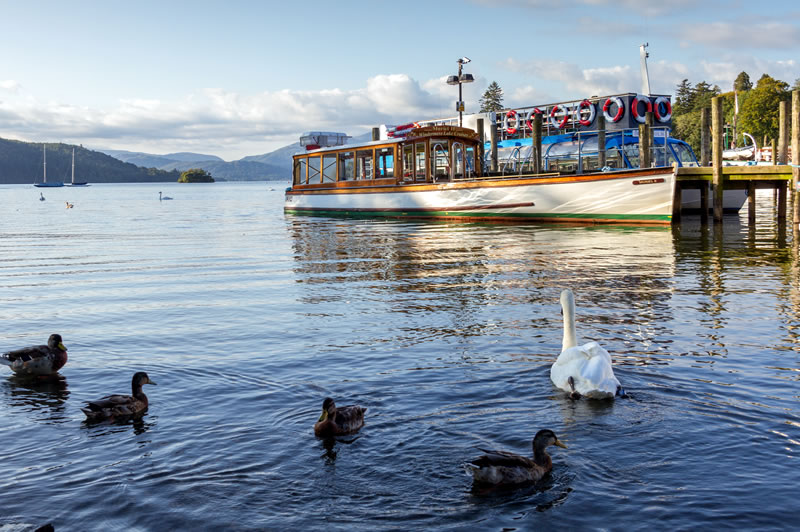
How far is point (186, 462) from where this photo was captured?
6.54m

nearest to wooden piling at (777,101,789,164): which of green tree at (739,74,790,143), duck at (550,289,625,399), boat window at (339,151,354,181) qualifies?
boat window at (339,151,354,181)

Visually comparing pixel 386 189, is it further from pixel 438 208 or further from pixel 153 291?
pixel 153 291

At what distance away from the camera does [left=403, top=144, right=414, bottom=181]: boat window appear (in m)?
40.9

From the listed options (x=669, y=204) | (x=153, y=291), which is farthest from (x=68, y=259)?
(x=669, y=204)

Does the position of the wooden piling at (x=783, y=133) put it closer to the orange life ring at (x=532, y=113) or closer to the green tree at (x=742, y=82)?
the orange life ring at (x=532, y=113)

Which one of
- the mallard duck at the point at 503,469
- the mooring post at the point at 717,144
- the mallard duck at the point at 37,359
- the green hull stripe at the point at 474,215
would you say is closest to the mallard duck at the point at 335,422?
the mallard duck at the point at 503,469

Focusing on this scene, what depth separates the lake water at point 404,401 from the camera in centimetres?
566

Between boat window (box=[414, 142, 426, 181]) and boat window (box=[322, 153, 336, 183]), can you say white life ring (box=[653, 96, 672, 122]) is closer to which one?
boat window (box=[414, 142, 426, 181])

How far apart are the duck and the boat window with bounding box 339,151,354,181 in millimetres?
37018

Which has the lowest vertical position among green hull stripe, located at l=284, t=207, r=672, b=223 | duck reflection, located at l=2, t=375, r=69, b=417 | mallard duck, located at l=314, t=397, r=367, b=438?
duck reflection, located at l=2, t=375, r=69, b=417

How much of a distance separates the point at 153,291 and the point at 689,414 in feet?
41.7

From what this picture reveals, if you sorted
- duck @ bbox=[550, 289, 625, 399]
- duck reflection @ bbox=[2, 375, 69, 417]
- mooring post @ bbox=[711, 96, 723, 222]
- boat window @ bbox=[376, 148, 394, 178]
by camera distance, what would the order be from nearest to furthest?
duck @ bbox=[550, 289, 625, 399]
duck reflection @ bbox=[2, 375, 69, 417]
mooring post @ bbox=[711, 96, 723, 222]
boat window @ bbox=[376, 148, 394, 178]

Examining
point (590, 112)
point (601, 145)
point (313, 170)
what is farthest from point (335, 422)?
point (590, 112)

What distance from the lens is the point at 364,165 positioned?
43.9 metres
